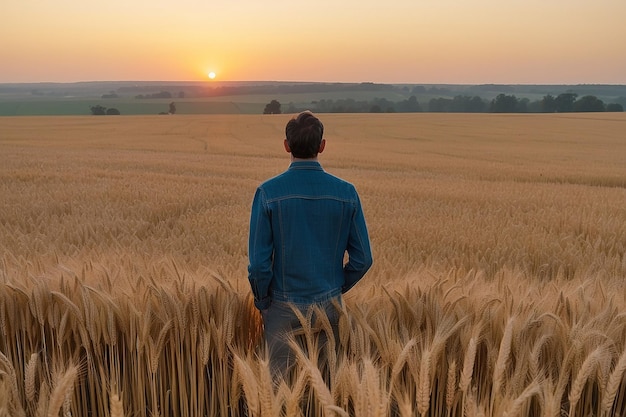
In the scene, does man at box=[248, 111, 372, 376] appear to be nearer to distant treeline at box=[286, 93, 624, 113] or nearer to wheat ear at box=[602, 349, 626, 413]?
wheat ear at box=[602, 349, 626, 413]

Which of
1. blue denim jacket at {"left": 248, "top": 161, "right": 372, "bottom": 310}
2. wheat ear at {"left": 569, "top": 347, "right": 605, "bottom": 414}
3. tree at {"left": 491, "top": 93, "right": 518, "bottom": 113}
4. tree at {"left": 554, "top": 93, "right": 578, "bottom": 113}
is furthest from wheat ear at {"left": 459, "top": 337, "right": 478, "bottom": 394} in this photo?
tree at {"left": 554, "top": 93, "right": 578, "bottom": 113}

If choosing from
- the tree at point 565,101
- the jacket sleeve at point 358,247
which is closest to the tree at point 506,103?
the tree at point 565,101

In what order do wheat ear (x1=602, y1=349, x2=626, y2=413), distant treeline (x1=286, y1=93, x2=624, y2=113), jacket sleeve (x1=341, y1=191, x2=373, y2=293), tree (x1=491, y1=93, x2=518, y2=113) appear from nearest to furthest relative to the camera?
wheat ear (x1=602, y1=349, x2=626, y2=413) → jacket sleeve (x1=341, y1=191, x2=373, y2=293) → distant treeline (x1=286, y1=93, x2=624, y2=113) → tree (x1=491, y1=93, x2=518, y2=113)

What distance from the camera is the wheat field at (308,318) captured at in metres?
1.53

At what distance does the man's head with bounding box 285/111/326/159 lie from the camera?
2.13 m

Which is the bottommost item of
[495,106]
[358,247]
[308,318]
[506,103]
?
[308,318]

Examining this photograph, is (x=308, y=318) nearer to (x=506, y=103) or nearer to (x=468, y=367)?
(x=468, y=367)

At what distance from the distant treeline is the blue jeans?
66.8 m

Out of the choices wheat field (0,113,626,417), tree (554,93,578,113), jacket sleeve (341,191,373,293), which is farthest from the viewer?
tree (554,93,578,113)

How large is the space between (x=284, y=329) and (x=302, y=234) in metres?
0.40

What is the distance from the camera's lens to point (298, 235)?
225 cm

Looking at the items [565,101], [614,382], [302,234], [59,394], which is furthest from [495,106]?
[59,394]

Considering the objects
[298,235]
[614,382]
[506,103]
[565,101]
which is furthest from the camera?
[506,103]

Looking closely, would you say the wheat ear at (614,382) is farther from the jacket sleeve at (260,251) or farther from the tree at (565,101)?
the tree at (565,101)
